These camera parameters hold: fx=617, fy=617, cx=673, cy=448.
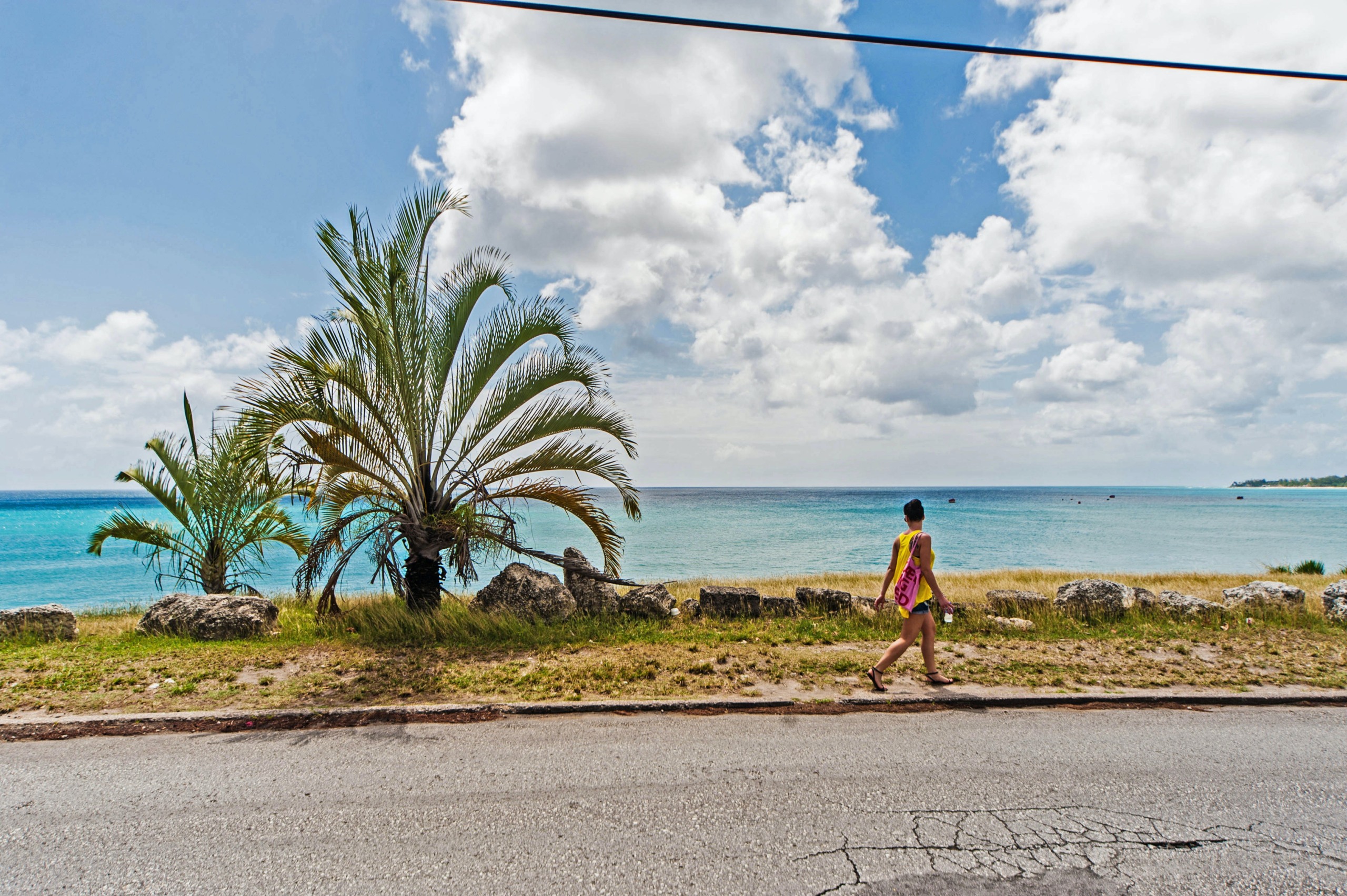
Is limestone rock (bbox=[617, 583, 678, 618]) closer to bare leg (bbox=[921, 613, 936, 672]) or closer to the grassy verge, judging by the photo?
the grassy verge

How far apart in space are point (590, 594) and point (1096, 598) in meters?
6.90

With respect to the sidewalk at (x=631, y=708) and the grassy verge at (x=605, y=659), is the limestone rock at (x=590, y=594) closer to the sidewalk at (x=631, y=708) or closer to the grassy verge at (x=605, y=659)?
the grassy verge at (x=605, y=659)

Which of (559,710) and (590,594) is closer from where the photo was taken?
(559,710)

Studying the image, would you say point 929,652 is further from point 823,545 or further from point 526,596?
point 823,545

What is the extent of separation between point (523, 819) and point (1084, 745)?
3843mm

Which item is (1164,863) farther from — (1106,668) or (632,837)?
(1106,668)

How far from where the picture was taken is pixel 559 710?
193 inches

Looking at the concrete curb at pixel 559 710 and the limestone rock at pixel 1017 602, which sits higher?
the limestone rock at pixel 1017 602

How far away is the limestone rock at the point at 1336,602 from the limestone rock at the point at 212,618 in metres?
13.5

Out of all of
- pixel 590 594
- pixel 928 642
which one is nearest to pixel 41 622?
pixel 590 594

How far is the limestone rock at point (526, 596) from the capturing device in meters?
7.81

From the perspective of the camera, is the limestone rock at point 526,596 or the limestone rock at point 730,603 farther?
the limestone rock at point 730,603

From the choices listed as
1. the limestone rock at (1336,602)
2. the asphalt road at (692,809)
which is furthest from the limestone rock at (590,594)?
the limestone rock at (1336,602)

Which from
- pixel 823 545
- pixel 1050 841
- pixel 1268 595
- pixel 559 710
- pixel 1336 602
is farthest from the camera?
pixel 823 545
